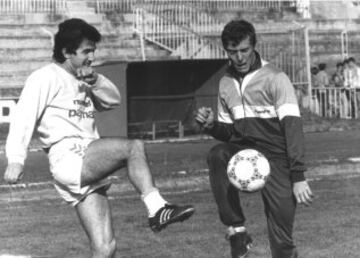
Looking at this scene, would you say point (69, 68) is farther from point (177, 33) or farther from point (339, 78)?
point (177, 33)

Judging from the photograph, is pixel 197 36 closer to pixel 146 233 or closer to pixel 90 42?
pixel 146 233

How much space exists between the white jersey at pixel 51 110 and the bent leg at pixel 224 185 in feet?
3.46

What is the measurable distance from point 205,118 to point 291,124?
2.11 ft

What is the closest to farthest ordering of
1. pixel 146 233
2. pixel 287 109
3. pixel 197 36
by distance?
pixel 287 109
pixel 146 233
pixel 197 36

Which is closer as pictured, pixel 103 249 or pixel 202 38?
pixel 103 249

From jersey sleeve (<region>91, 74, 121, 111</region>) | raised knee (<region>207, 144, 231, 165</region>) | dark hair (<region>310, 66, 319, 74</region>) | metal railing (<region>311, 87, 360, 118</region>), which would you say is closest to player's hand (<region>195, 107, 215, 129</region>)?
raised knee (<region>207, 144, 231, 165</region>)

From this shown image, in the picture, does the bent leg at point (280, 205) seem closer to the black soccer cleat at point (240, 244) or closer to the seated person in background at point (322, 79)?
the black soccer cleat at point (240, 244)

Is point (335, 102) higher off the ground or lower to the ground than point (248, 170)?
lower

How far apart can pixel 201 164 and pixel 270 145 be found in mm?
9662

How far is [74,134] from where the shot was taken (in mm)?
7000

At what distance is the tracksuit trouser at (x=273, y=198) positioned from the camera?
771 centimetres

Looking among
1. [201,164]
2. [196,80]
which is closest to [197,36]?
[196,80]

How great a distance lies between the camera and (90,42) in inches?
279

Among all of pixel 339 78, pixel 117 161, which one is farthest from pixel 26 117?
pixel 339 78
